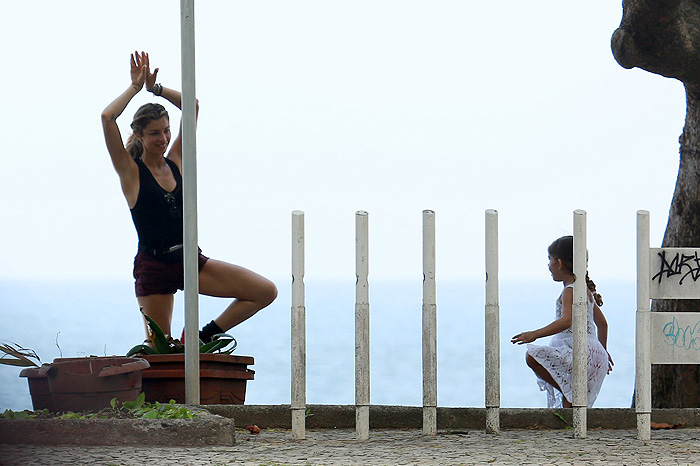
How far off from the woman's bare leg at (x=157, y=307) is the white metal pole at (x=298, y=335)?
1.33 meters

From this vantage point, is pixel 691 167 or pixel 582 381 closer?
pixel 582 381

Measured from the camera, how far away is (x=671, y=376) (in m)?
7.39

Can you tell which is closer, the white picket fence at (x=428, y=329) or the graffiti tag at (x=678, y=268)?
the white picket fence at (x=428, y=329)

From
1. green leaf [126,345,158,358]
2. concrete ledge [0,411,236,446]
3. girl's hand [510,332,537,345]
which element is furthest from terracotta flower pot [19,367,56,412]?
girl's hand [510,332,537,345]

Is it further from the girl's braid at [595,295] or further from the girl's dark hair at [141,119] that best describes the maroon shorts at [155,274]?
the girl's braid at [595,295]

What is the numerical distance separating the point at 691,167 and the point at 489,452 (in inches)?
151

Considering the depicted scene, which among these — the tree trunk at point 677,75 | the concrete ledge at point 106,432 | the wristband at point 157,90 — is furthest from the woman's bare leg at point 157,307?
the tree trunk at point 677,75

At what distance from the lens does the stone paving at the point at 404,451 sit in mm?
4043

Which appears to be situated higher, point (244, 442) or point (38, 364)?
point (38, 364)

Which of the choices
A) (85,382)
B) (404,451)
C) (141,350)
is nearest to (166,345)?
→ (141,350)

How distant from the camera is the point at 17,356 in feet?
16.3

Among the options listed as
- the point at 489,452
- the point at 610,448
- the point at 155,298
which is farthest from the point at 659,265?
the point at 155,298

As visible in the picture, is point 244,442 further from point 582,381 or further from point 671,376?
point 671,376

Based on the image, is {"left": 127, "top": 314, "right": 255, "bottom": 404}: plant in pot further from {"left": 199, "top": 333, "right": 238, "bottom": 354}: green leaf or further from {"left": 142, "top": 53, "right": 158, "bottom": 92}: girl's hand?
{"left": 142, "top": 53, "right": 158, "bottom": 92}: girl's hand
